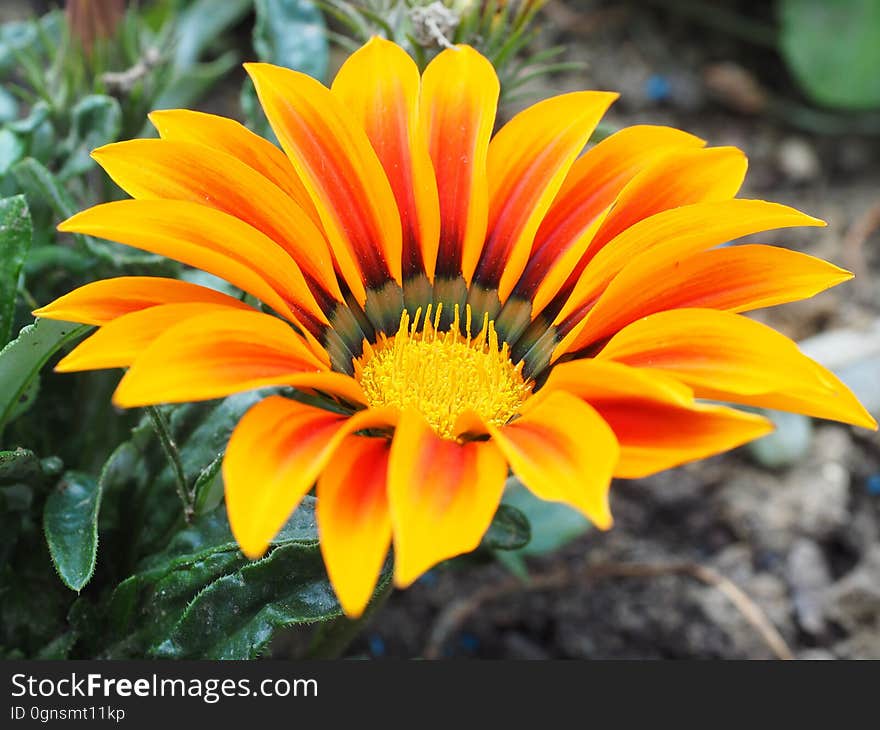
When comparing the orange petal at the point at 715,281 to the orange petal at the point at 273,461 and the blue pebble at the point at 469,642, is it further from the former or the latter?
the blue pebble at the point at 469,642

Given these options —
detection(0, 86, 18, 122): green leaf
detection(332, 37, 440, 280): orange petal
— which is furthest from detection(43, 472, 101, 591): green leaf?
detection(0, 86, 18, 122): green leaf

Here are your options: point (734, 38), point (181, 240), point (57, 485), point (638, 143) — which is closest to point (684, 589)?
point (638, 143)

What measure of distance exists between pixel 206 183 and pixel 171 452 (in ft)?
1.06

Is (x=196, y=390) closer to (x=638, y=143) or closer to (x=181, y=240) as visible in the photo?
(x=181, y=240)

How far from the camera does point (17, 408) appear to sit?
1440 millimetres

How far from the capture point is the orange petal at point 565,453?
3.18ft

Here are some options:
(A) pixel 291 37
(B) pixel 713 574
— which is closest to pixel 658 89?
(A) pixel 291 37

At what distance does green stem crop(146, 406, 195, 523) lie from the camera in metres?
1.31

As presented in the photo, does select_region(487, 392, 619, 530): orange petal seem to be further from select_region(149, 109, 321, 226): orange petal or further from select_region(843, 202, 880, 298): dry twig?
select_region(843, 202, 880, 298): dry twig

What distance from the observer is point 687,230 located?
1262 mm

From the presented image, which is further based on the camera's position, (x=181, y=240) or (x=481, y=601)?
(x=481, y=601)

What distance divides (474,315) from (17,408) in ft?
1.99

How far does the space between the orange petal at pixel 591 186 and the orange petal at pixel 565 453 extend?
30cm

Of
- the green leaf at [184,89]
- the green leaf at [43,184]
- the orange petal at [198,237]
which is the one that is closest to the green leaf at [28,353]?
the orange petal at [198,237]
